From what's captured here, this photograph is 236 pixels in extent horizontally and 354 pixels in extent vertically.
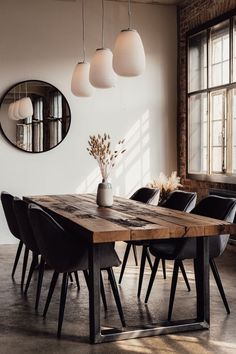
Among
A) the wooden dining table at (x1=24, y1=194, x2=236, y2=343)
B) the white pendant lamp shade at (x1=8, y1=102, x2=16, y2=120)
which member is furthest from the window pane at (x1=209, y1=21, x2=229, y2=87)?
the wooden dining table at (x1=24, y1=194, x2=236, y2=343)

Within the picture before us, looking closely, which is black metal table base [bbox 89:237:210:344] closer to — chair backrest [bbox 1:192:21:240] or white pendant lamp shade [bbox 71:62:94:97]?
chair backrest [bbox 1:192:21:240]

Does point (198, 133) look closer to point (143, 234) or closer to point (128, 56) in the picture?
point (128, 56)

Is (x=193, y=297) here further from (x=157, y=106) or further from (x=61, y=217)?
(x=157, y=106)

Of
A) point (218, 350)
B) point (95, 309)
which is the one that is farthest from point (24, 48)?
point (218, 350)

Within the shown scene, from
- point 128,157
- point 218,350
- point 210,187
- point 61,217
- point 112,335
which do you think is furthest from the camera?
point 128,157

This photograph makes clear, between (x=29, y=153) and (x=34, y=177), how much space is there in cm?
36

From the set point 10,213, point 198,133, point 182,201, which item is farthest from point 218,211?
point 198,133

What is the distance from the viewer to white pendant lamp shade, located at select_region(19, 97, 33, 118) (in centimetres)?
782

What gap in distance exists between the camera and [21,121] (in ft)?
25.9

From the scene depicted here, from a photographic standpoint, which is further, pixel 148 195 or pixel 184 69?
pixel 184 69

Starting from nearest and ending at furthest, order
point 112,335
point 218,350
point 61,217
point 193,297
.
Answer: point 218,350 → point 112,335 → point 61,217 → point 193,297

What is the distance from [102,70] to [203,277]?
226cm

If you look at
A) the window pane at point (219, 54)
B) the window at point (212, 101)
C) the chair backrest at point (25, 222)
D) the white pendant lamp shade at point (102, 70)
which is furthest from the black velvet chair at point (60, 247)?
the window pane at point (219, 54)

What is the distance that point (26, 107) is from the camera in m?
7.84
